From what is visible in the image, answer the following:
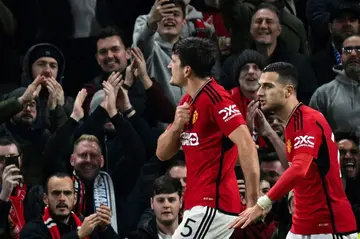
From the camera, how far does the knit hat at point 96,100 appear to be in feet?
40.1

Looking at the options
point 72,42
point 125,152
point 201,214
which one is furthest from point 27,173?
point 201,214

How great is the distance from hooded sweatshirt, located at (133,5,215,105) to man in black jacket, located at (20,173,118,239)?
7.03ft

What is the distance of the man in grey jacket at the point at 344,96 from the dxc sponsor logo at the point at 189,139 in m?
3.57

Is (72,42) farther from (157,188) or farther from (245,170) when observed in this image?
(245,170)

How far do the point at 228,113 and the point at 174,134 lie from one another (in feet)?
1.80

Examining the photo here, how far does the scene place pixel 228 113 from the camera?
8.40m

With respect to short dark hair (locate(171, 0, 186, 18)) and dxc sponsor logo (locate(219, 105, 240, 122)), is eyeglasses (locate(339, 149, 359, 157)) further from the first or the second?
dxc sponsor logo (locate(219, 105, 240, 122))

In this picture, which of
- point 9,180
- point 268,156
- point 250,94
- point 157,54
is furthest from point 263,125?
point 9,180

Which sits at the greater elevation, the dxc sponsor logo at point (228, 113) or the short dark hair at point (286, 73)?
the short dark hair at point (286, 73)

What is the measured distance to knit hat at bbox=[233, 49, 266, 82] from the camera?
12.0m

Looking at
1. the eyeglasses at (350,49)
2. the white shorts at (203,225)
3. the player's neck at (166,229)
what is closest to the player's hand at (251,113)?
the player's neck at (166,229)

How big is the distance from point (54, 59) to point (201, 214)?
14.7 ft

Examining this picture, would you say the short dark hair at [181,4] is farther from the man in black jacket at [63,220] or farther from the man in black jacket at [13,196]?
the man in black jacket at [63,220]

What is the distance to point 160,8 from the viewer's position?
488 inches
